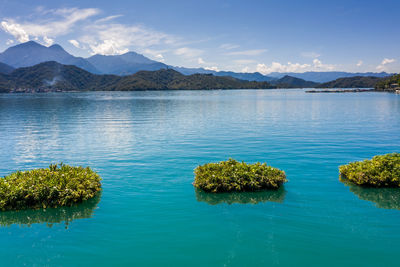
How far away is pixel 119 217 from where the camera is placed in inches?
594

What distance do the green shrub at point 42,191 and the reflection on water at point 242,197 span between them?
278 inches

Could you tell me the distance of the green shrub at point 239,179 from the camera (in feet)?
58.7

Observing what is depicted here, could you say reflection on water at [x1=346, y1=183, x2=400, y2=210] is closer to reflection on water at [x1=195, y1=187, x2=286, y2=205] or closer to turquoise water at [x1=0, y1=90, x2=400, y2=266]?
turquoise water at [x1=0, y1=90, x2=400, y2=266]

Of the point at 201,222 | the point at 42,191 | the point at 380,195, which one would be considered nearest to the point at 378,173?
the point at 380,195

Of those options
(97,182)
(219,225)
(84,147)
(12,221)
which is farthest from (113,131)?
(219,225)

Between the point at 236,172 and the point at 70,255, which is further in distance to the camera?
the point at 236,172

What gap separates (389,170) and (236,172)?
10329mm

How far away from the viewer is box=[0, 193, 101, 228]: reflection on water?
14.4 metres

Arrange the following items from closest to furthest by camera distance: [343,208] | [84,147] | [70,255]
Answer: [70,255], [343,208], [84,147]

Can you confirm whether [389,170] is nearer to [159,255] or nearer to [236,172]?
[236,172]

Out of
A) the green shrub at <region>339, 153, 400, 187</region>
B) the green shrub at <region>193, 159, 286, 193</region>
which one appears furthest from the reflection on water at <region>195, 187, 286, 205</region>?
the green shrub at <region>339, 153, 400, 187</region>

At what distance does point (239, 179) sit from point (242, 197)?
1.26m

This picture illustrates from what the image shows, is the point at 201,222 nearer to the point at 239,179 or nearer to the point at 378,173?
the point at 239,179

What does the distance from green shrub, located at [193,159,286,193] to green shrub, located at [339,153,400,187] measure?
5.14 meters
